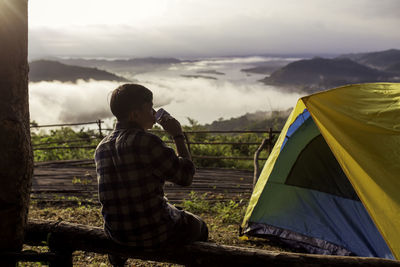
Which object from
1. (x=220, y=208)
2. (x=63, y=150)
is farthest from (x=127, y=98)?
(x=63, y=150)

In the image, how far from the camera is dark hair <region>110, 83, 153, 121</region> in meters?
1.95

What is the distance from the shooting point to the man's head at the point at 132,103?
1.95m

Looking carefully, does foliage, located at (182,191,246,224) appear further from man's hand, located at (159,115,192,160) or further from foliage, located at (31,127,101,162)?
foliage, located at (31,127,101,162)

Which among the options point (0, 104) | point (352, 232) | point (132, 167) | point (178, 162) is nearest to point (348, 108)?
point (352, 232)

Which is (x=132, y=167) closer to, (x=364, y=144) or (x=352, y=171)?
(x=352, y=171)

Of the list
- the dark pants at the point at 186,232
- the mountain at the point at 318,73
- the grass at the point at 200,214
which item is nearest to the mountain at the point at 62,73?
the mountain at the point at 318,73

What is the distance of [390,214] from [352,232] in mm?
1245

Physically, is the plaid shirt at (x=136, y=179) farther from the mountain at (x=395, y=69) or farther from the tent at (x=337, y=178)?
the mountain at (x=395, y=69)

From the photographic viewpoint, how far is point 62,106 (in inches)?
4943

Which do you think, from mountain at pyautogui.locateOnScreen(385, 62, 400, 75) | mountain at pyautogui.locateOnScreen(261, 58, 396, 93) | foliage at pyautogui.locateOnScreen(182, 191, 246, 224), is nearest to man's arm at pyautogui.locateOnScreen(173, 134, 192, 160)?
foliage at pyautogui.locateOnScreen(182, 191, 246, 224)

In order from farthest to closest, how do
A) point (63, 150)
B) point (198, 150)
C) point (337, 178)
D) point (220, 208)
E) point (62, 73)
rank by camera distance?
point (62, 73)
point (63, 150)
point (198, 150)
point (220, 208)
point (337, 178)

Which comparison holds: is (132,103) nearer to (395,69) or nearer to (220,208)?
(220,208)

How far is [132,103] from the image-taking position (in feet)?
6.48

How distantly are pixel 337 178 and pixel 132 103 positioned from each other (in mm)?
3151
